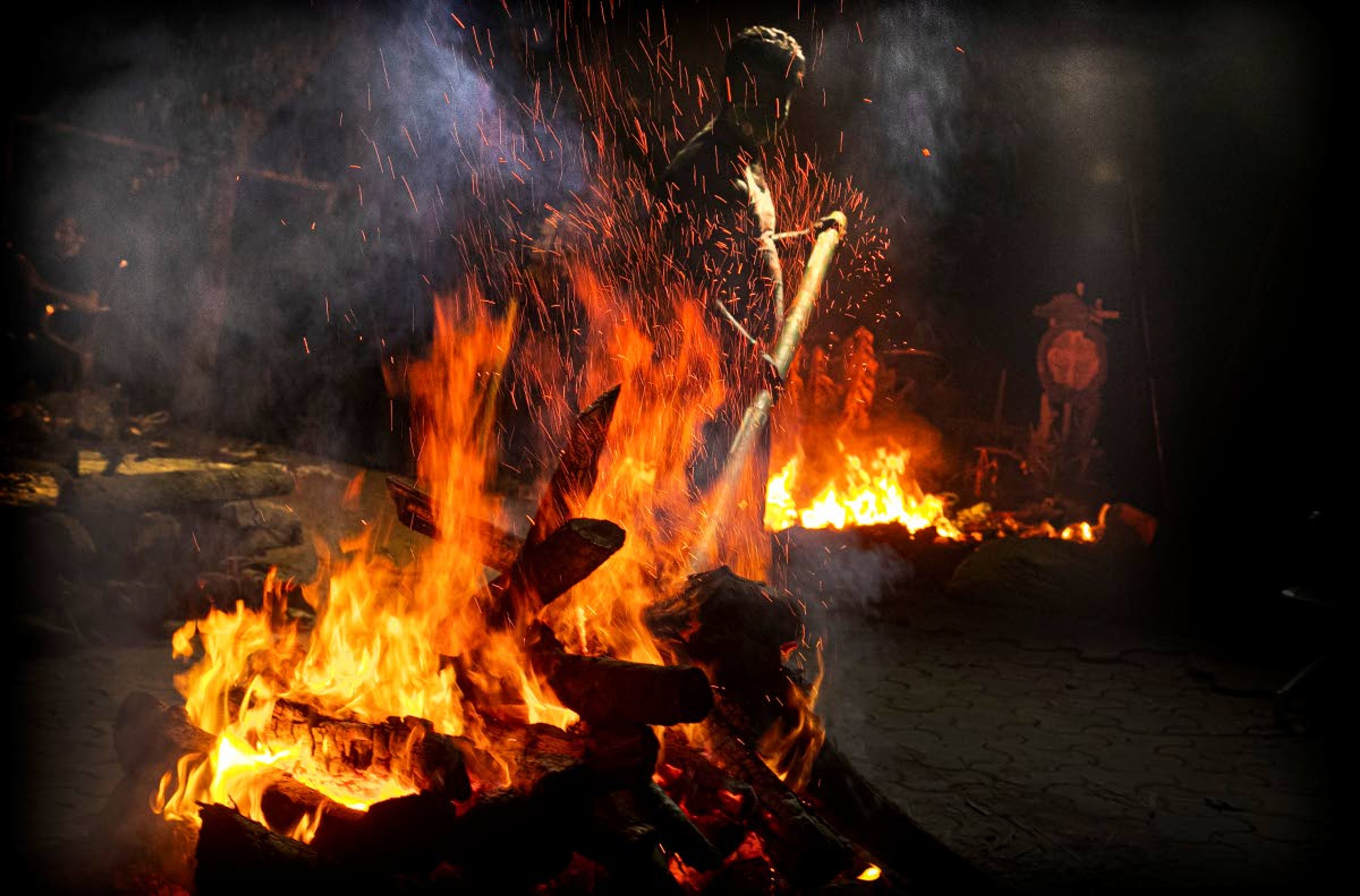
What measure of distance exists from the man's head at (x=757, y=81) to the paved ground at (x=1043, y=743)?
3.61m

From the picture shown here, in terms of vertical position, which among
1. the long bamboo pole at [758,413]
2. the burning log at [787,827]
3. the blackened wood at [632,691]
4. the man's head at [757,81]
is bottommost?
the burning log at [787,827]

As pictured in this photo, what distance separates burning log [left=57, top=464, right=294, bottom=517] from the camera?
21.9 feet

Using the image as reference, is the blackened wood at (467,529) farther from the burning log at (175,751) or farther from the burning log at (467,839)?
the burning log at (467,839)

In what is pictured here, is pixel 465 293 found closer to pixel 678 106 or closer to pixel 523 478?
pixel 523 478

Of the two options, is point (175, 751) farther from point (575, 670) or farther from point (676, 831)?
point (676, 831)

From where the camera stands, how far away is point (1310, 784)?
5098mm

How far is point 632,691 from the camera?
9.98ft

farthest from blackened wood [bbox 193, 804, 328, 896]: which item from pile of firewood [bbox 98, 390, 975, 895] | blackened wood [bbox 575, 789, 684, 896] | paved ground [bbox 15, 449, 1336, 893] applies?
paved ground [bbox 15, 449, 1336, 893]

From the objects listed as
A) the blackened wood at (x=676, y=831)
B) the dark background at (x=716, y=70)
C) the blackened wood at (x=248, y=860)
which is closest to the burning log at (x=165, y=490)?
the dark background at (x=716, y=70)

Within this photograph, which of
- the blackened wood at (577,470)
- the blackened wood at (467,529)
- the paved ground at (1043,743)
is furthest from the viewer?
the paved ground at (1043,743)

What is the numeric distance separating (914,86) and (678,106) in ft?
9.37

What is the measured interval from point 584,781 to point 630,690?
379 mm

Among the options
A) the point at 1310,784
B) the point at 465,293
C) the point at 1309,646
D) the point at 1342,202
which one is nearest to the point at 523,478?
the point at 465,293

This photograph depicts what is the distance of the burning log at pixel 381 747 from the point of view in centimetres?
275
